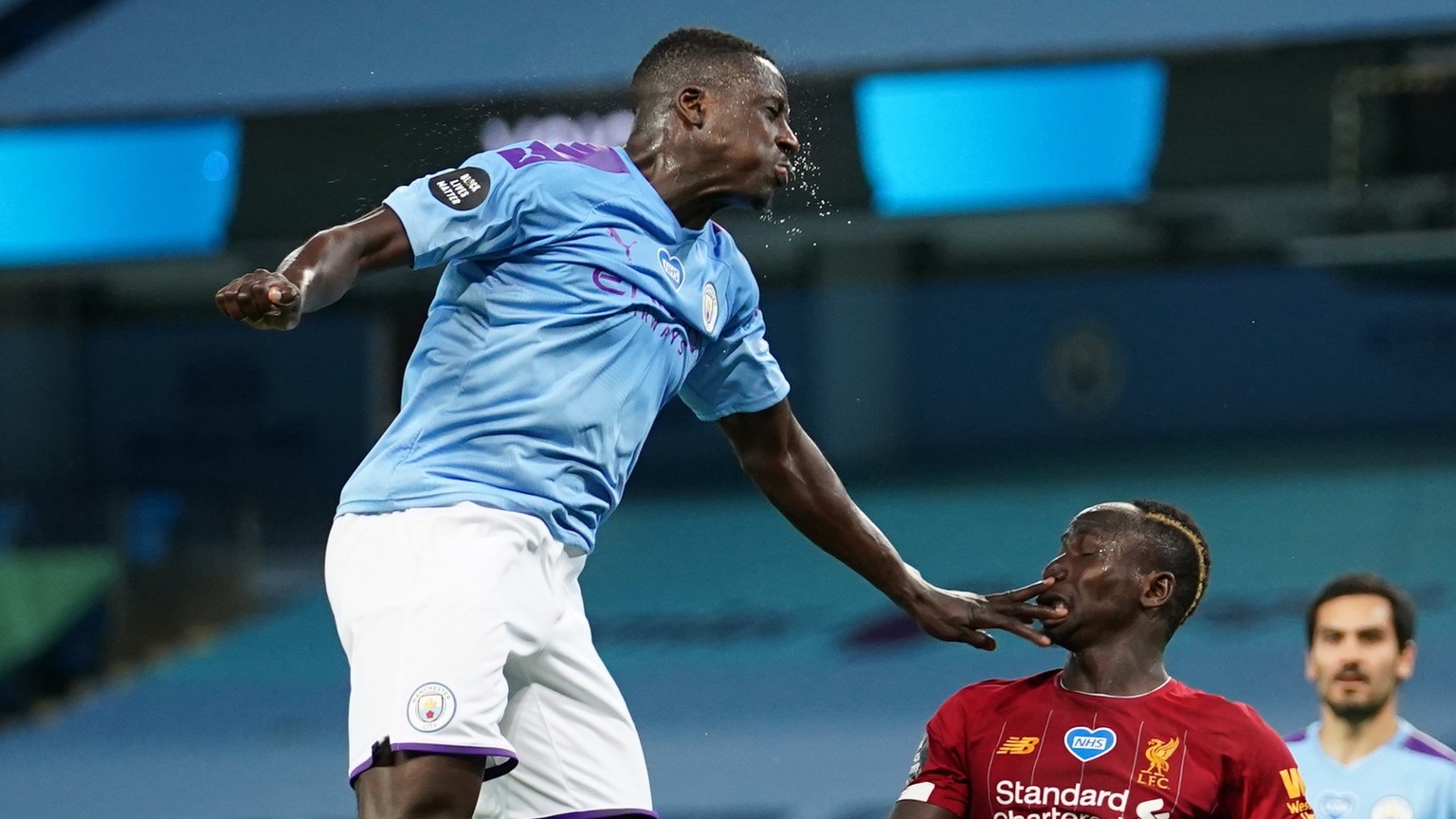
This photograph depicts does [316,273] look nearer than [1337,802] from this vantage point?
Yes

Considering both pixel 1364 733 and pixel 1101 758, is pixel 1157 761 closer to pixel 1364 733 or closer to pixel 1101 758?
pixel 1101 758

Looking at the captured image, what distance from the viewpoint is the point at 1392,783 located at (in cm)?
510

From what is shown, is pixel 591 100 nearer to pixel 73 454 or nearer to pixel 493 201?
pixel 493 201

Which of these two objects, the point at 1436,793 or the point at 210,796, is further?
the point at 210,796

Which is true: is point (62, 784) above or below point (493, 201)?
below

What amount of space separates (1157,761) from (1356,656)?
1953mm

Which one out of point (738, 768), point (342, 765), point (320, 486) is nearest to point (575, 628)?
point (738, 768)

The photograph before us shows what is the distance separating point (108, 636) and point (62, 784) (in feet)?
6.06

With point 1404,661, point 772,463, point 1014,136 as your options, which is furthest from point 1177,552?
point 1014,136

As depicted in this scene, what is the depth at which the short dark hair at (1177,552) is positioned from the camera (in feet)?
11.6

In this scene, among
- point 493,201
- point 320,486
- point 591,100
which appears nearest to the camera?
point 493,201

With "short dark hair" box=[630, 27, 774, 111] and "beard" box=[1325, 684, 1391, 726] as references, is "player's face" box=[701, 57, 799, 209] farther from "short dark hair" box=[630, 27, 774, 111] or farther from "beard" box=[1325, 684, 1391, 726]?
"beard" box=[1325, 684, 1391, 726]

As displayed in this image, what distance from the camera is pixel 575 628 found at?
3.03 m

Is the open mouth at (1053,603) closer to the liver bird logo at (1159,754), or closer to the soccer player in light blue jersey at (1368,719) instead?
the liver bird logo at (1159,754)
